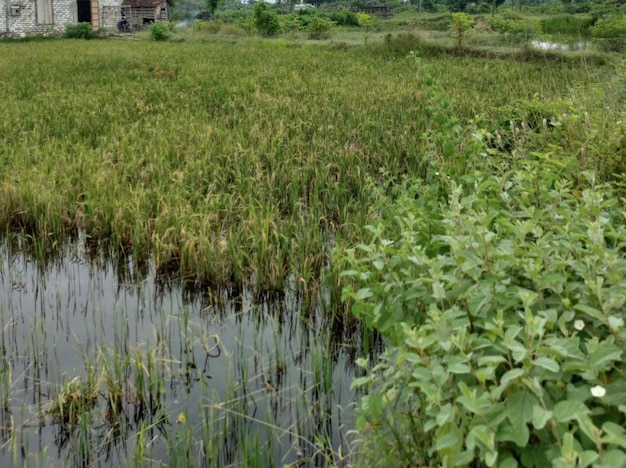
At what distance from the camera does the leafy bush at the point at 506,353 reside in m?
1.71

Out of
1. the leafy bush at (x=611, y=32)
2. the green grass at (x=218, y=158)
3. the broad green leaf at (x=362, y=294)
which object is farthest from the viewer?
the leafy bush at (x=611, y=32)

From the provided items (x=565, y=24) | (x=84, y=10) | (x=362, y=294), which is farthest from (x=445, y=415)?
(x=84, y=10)

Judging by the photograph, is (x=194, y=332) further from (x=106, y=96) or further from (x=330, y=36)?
(x=330, y=36)

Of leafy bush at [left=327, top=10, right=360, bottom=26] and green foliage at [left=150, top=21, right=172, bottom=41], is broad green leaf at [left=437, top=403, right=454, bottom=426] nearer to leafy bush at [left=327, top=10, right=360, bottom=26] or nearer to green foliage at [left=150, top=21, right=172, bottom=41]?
green foliage at [left=150, top=21, right=172, bottom=41]

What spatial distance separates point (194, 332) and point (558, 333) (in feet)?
7.68

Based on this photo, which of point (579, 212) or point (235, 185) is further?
point (235, 185)

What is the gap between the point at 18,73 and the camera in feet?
48.2

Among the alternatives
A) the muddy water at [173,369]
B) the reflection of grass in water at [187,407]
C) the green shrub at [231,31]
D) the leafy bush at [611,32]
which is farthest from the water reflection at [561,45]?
the reflection of grass in water at [187,407]

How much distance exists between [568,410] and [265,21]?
3089 cm

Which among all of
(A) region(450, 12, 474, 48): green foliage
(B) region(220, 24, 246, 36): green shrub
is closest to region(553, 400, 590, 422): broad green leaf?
(A) region(450, 12, 474, 48): green foliage

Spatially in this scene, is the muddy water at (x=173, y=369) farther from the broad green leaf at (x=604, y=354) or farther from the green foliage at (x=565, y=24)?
the green foliage at (x=565, y=24)

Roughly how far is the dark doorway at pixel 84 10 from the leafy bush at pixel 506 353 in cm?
3764

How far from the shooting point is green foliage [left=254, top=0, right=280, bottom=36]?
30.4 meters

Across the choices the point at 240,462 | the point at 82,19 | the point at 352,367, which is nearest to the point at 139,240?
the point at 352,367
